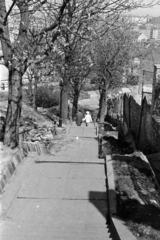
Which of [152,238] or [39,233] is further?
[39,233]

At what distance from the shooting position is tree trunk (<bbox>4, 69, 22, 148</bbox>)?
806 centimetres

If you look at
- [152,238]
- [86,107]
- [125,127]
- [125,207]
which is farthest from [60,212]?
[86,107]

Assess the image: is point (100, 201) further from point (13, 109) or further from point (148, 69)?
point (148, 69)

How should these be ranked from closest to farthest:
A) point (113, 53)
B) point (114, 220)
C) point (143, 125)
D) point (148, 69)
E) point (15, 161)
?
point (114, 220), point (15, 161), point (143, 125), point (113, 53), point (148, 69)

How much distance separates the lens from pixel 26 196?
5957 mm

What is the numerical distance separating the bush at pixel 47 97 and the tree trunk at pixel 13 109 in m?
19.9

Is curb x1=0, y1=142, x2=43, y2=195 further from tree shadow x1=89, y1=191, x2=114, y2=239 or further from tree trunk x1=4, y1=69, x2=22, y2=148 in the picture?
tree shadow x1=89, y1=191, x2=114, y2=239

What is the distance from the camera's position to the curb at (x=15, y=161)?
247 inches

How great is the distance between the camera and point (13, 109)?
27.1ft

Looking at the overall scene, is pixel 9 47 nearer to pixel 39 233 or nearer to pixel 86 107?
pixel 39 233

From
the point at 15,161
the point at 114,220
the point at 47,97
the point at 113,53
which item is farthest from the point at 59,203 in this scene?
the point at 47,97

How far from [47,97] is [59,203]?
914 inches

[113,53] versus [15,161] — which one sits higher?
[113,53]

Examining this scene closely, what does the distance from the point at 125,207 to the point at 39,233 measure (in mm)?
1575
